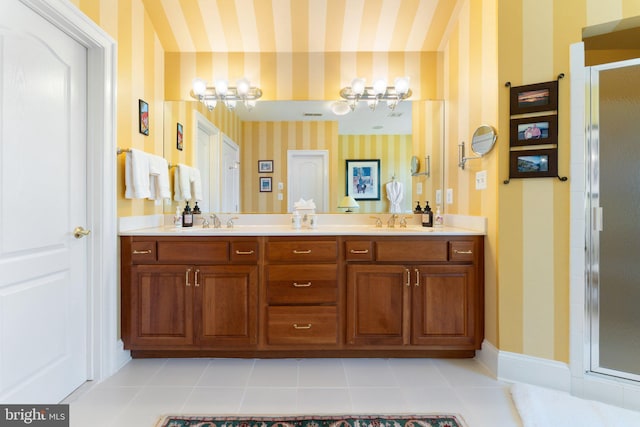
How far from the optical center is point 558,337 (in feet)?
5.96

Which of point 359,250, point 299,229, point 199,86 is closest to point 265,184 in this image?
point 299,229

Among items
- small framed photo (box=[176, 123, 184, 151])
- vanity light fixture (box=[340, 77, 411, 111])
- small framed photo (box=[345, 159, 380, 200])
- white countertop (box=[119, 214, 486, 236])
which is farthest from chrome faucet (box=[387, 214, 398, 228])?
small framed photo (box=[176, 123, 184, 151])

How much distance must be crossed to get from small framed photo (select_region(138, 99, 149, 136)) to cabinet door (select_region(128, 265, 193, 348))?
1.00 meters

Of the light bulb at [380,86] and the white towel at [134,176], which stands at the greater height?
the light bulb at [380,86]

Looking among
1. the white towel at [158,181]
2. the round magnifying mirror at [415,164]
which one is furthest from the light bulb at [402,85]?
the white towel at [158,181]

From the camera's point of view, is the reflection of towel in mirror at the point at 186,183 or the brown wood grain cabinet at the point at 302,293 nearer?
the brown wood grain cabinet at the point at 302,293

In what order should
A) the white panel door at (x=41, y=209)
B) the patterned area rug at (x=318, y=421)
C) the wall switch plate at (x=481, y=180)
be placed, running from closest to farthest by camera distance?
1. the white panel door at (x=41, y=209)
2. the patterned area rug at (x=318, y=421)
3. the wall switch plate at (x=481, y=180)

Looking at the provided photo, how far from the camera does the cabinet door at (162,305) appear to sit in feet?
6.81

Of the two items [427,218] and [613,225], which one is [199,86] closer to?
[427,218]

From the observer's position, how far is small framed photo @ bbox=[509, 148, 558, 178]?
5.87 feet

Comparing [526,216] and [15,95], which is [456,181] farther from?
[15,95]

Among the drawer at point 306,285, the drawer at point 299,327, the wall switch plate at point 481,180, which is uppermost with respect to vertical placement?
the wall switch plate at point 481,180

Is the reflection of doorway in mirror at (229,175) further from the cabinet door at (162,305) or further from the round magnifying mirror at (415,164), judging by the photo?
the round magnifying mirror at (415,164)

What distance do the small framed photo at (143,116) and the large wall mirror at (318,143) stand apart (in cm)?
33
